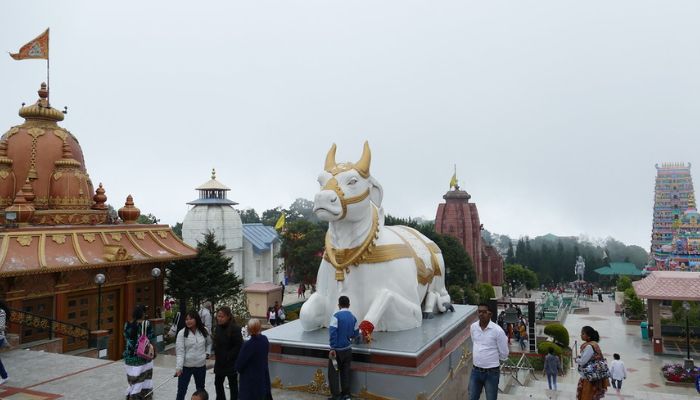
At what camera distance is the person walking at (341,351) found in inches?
212

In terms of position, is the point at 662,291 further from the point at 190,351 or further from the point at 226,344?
the point at 190,351

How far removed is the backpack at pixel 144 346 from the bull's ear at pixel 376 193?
325cm

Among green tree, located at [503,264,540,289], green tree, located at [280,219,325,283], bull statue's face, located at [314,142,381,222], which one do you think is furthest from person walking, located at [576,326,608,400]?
green tree, located at [503,264,540,289]

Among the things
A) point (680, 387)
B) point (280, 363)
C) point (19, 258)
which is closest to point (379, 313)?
point (280, 363)

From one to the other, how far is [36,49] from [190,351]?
17358 millimetres

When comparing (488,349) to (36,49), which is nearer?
(488,349)

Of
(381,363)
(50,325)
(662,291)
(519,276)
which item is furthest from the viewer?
(519,276)

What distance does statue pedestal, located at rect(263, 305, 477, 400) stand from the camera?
5.46 metres

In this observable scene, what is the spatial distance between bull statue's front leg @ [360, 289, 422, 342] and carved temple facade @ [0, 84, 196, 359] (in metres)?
9.71

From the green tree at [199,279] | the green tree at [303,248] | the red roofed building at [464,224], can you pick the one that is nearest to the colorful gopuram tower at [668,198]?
the red roofed building at [464,224]

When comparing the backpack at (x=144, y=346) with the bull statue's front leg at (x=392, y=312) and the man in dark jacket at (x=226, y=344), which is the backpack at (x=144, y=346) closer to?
the man in dark jacket at (x=226, y=344)

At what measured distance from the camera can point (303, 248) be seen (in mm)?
29875

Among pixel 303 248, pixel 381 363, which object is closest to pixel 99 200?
pixel 381 363

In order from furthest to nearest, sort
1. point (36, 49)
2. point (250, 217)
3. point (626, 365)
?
point (250, 217) < point (626, 365) < point (36, 49)
